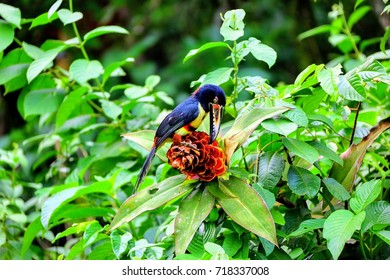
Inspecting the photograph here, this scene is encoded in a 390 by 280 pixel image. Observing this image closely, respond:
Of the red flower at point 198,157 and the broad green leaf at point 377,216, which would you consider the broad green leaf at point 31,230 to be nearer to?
the red flower at point 198,157

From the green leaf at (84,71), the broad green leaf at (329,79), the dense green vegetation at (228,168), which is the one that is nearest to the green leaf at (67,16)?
the dense green vegetation at (228,168)

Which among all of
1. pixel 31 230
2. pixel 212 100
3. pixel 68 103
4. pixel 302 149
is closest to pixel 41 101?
pixel 68 103

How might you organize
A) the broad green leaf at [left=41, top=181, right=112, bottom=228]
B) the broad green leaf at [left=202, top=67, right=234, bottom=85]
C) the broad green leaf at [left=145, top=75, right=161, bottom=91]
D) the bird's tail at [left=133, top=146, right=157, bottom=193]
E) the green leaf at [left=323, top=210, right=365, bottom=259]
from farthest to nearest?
the broad green leaf at [left=145, top=75, right=161, bottom=91]
the broad green leaf at [left=41, top=181, right=112, bottom=228]
the broad green leaf at [left=202, top=67, right=234, bottom=85]
the bird's tail at [left=133, top=146, right=157, bottom=193]
the green leaf at [left=323, top=210, right=365, bottom=259]

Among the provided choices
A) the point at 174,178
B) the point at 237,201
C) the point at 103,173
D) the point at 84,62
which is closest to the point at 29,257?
the point at 103,173

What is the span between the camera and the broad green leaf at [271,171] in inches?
44.6

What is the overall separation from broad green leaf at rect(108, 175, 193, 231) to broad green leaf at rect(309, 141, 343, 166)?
24 centimetres

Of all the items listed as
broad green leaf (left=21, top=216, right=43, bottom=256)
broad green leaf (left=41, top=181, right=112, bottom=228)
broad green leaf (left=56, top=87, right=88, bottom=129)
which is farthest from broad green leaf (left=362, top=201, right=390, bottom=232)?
broad green leaf (left=56, top=87, right=88, bottom=129)

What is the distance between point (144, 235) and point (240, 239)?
379 millimetres

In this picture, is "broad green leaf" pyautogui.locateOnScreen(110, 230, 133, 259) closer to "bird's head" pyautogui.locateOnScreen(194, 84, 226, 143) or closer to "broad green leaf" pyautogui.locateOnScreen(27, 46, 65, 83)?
"bird's head" pyautogui.locateOnScreen(194, 84, 226, 143)

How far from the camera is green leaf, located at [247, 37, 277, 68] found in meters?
1.18

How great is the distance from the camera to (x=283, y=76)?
3.38 metres

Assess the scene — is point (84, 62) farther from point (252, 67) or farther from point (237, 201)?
point (252, 67)

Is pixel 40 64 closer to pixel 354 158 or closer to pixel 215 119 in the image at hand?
pixel 215 119

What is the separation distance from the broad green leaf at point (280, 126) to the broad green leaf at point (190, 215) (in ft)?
0.47
